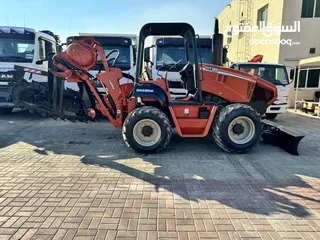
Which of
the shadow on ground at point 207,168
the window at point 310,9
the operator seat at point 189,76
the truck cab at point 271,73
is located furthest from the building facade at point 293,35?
the operator seat at point 189,76

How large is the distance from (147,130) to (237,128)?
1988 mm

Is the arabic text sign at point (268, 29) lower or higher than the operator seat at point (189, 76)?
higher

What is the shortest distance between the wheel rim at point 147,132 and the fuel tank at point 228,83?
147cm

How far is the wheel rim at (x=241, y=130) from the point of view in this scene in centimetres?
546

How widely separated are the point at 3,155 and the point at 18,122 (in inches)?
167

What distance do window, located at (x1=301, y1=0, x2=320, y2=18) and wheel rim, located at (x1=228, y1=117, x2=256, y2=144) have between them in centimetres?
1177

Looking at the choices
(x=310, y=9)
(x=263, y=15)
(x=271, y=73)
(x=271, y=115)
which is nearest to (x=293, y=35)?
(x=310, y=9)

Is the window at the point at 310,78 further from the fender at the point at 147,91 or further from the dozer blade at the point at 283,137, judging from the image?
the fender at the point at 147,91

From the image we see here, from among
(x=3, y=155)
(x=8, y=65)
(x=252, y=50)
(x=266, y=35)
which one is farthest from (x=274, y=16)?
(x=3, y=155)

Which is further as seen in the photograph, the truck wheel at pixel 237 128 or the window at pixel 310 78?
the window at pixel 310 78

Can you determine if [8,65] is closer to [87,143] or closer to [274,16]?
[87,143]

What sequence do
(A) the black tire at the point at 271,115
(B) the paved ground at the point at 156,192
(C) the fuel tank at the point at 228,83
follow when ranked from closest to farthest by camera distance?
1. (B) the paved ground at the point at 156,192
2. (C) the fuel tank at the point at 228,83
3. (A) the black tire at the point at 271,115

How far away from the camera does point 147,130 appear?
17.7 ft

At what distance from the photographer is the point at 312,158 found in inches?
208
